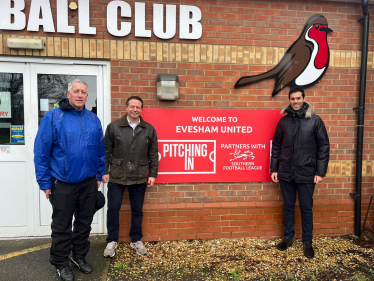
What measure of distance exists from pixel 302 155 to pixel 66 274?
9.37 ft

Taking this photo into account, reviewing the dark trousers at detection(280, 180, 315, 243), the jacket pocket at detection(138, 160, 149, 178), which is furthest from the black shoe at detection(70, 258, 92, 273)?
the dark trousers at detection(280, 180, 315, 243)

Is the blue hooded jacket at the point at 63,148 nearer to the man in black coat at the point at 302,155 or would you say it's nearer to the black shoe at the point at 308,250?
the man in black coat at the point at 302,155

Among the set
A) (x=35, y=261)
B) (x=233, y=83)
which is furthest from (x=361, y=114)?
(x=35, y=261)

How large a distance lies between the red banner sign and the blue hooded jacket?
98 cm

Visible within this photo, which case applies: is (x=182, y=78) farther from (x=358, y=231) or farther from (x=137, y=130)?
(x=358, y=231)

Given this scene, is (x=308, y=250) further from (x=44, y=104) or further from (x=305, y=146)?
(x=44, y=104)

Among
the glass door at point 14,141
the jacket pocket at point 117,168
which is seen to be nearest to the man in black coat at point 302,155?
the jacket pocket at point 117,168

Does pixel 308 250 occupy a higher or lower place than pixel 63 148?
lower

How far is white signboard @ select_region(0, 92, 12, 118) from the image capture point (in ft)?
11.1

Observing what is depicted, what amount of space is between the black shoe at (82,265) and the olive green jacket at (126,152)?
0.90m

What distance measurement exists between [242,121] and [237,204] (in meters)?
1.12

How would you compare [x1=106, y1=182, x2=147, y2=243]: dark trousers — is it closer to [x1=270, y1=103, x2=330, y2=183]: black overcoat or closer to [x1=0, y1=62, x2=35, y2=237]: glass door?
[x1=0, y1=62, x2=35, y2=237]: glass door

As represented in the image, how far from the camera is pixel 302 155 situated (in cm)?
315

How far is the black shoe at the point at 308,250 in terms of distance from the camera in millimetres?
3186
